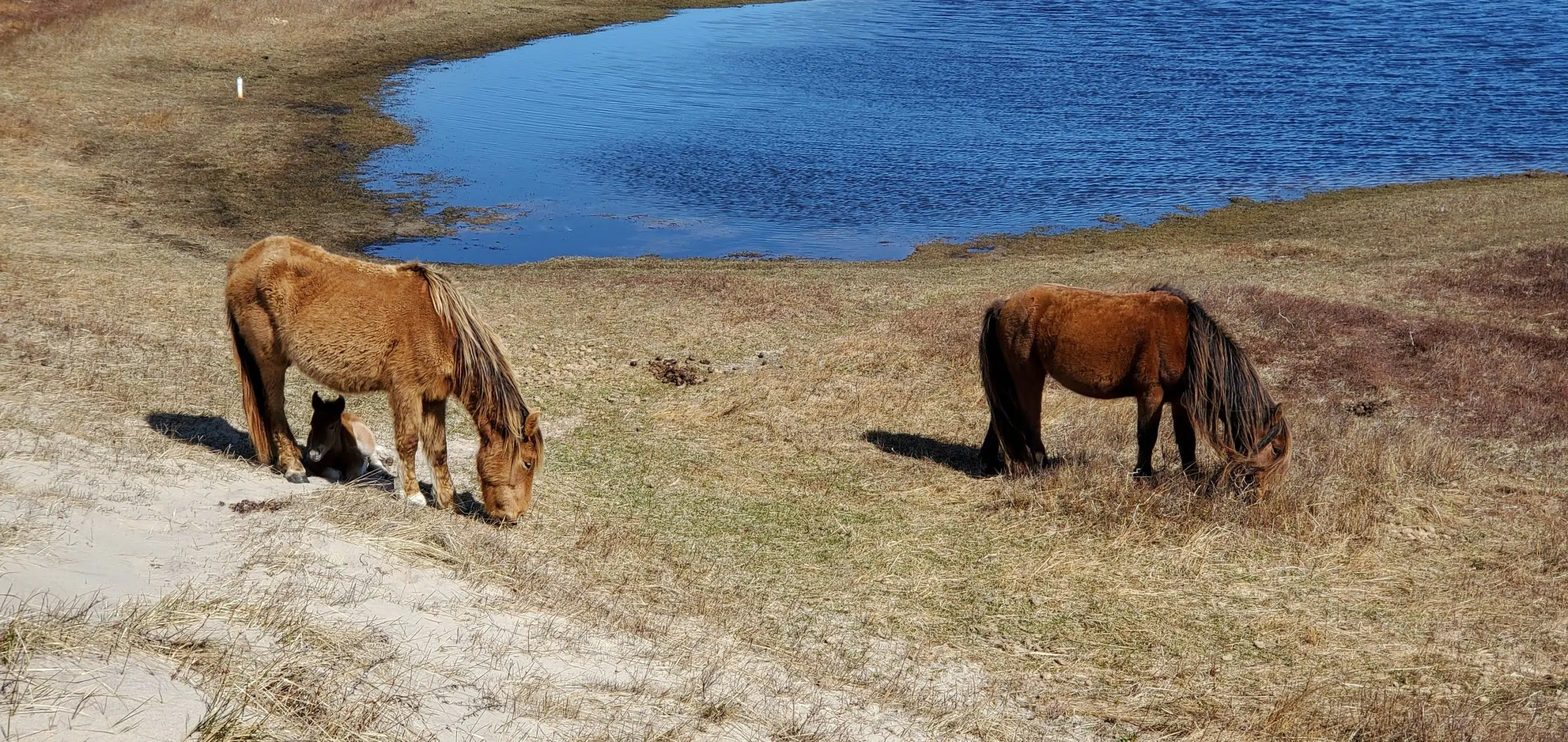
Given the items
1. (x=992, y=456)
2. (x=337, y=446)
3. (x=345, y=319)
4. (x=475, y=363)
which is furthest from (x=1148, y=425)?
(x=337, y=446)

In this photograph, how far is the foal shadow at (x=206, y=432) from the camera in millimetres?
9695

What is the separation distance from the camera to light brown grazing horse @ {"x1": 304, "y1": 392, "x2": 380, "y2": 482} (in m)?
9.30

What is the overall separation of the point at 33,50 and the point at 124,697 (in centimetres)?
3700

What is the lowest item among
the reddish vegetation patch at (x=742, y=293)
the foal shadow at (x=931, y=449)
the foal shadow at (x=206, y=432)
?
the foal shadow at (x=931, y=449)

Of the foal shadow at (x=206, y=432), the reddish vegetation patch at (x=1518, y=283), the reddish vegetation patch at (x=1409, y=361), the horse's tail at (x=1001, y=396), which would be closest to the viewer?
the foal shadow at (x=206, y=432)

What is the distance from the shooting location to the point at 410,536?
307 inches

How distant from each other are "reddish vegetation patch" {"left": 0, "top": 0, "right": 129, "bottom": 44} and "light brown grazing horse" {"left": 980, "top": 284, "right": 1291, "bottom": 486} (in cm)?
3578

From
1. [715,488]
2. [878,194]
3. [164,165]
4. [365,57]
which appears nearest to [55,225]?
[164,165]

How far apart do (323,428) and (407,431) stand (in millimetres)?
882

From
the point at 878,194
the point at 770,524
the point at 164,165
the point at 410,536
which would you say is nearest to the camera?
the point at 410,536

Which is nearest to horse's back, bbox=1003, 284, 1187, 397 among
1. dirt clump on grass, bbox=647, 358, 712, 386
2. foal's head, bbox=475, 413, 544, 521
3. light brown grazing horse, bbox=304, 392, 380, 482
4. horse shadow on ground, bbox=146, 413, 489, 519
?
dirt clump on grass, bbox=647, 358, 712, 386

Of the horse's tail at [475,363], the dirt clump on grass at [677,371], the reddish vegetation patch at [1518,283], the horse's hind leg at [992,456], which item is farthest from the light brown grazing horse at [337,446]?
the reddish vegetation patch at [1518,283]

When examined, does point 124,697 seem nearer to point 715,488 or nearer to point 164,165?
point 715,488

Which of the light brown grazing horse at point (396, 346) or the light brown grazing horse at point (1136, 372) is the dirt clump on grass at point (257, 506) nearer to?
the light brown grazing horse at point (396, 346)
